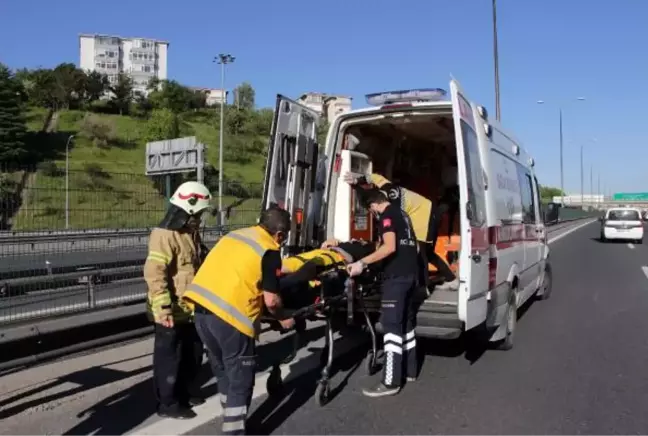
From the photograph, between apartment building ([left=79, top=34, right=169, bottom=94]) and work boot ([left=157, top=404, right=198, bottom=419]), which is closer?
work boot ([left=157, top=404, right=198, bottom=419])

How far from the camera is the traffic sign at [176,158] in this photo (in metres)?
9.41

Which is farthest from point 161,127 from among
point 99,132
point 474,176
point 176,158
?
point 474,176

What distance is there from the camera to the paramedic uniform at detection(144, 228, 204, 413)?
4656 millimetres

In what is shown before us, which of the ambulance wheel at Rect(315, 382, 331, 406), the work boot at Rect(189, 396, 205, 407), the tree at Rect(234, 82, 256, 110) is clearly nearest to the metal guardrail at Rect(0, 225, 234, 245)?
the work boot at Rect(189, 396, 205, 407)

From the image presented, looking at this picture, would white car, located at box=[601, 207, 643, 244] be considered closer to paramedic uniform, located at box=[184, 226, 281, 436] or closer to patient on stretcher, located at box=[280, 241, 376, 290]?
patient on stretcher, located at box=[280, 241, 376, 290]

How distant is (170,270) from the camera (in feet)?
16.0

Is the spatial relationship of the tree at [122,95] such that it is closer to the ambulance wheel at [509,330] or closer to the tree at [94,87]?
the tree at [94,87]

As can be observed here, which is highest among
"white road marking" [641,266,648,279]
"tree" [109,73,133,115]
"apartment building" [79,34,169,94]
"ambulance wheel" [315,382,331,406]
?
"apartment building" [79,34,169,94]

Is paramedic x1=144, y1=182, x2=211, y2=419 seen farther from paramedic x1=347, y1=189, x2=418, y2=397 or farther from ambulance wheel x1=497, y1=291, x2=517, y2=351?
ambulance wheel x1=497, y1=291, x2=517, y2=351

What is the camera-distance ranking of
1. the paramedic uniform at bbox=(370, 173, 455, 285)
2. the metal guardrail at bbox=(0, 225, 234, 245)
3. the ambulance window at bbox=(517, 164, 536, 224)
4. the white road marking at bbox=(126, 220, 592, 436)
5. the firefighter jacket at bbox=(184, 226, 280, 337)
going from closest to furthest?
the firefighter jacket at bbox=(184, 226, 280, 337) → the white road marking at bbox=(126, 220, 592, 436) → the metal guardrail at bbox=(0, 225, 234, 245) → the paramedic uniform at bbox=(370, 173, 455, 285) → the ambulance window at bbox=(517, 164, 536, 224)

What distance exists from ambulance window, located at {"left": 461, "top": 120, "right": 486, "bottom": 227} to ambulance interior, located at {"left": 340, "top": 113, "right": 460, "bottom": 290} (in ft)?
2.88

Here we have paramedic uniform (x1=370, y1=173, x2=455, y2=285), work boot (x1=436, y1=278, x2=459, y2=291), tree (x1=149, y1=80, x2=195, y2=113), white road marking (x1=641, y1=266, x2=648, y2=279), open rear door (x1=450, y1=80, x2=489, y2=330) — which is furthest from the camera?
tree (x1=149, y1=80, x2=195, y2=113)

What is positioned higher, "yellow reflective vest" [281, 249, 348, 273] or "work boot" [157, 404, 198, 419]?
"yellow reflective vest" [281, 249, 348, 273]

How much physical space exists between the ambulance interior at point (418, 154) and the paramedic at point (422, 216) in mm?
106
